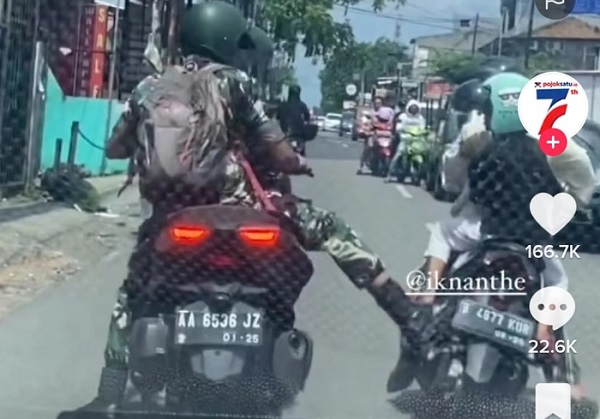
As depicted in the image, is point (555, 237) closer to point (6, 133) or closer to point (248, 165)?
point (248, 165)

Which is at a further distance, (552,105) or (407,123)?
(407,123)

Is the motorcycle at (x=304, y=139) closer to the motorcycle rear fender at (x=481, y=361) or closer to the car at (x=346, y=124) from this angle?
the car at (x=346, y=124)

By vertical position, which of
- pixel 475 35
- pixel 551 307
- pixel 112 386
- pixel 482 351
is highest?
pixel 475 35

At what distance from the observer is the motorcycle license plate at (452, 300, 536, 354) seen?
5.83 m

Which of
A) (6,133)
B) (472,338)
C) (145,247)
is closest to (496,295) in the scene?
(472,338)

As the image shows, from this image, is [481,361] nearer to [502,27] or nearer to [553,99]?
[553,99]

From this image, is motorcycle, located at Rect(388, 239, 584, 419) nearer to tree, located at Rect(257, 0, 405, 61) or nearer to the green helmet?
the green helmet

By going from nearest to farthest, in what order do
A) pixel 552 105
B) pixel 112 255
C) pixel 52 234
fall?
pixel 552 105, pixel 112 255, pixel 52 234

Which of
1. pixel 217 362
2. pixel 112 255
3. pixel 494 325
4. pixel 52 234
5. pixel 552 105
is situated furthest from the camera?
pixel 52 234

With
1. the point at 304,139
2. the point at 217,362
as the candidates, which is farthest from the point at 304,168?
the point at 217,362

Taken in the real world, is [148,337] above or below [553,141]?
below

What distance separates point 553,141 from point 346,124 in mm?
754

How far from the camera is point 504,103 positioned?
577 cm

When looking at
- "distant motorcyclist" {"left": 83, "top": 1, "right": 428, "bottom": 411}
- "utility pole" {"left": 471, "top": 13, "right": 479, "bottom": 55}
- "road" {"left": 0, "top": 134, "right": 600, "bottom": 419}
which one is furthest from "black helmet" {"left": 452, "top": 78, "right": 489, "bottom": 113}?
"distant motorcyclist" {"left": 83, "top": 1, "right": 428, "bottom": 411}
